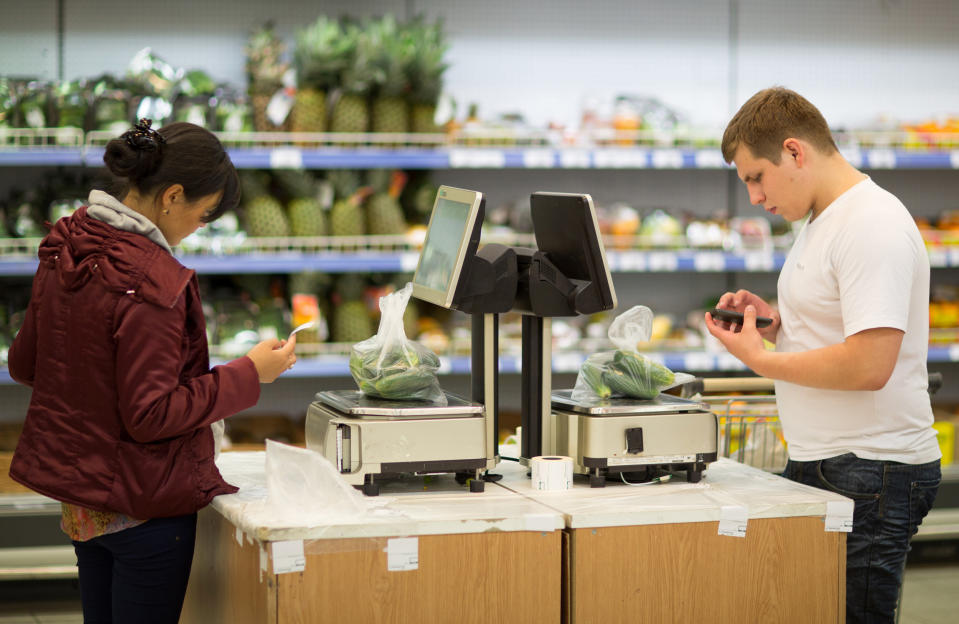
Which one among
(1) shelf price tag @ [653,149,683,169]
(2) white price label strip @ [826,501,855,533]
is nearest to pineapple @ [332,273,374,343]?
(1) shelf price tag @ [653,149,683,169]

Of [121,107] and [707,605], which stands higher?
[121,107]

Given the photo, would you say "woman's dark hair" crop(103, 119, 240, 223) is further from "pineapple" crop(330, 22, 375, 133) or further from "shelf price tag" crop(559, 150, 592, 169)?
"shelf price tag" crop(559, 150, 592, 169)

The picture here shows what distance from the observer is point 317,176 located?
15.7 feet

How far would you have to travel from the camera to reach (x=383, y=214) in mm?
4586

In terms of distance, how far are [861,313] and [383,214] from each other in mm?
2801

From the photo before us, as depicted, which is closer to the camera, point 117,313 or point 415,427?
point 117,313

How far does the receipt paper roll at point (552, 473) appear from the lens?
229 cm

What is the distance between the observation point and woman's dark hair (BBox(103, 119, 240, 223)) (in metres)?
2.00

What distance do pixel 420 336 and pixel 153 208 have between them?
2650mm

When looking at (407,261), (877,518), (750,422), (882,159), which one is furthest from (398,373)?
(882,159)

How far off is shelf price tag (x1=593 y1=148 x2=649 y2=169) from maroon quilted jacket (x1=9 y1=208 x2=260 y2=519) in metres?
2.82

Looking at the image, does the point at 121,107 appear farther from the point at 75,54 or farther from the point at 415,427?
the point at 415,427

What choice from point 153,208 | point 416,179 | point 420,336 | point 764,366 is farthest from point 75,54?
point 764,366


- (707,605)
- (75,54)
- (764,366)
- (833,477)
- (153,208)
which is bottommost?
(707,605)
